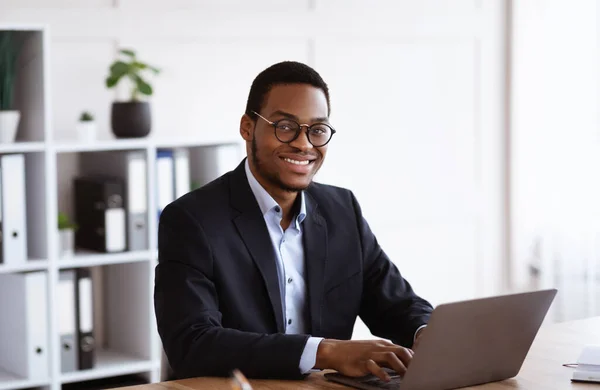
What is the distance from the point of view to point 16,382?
3527 millimetres

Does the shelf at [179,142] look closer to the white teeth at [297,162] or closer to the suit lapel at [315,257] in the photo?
the suit lapel at [315,257]

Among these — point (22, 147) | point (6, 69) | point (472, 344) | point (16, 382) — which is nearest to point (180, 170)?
point (22, 147)

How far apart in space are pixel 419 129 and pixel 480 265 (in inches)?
30.4

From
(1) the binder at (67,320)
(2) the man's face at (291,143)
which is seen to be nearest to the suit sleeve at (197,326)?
(2) the man's face at (291,143)

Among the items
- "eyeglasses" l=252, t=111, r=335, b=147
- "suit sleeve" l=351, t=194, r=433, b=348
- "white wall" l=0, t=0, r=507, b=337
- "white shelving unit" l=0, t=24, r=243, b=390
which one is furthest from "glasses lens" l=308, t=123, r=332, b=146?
"white wall" l=0, t=0, r=507, b=337

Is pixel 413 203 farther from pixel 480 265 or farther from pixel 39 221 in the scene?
pixel 39 221

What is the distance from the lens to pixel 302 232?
2.39m

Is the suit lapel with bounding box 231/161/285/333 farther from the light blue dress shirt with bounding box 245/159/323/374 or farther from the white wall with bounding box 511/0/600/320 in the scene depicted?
the white wall with bounding box 511/0/600/320

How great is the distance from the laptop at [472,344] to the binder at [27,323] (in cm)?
185

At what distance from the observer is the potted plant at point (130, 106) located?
12.4 ft

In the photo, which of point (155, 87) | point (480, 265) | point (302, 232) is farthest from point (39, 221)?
point (480, 265)

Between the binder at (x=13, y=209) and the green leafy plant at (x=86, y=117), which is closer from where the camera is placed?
the binder at (x=13, y=209)

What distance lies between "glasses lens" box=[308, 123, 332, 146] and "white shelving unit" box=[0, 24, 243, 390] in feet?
4.42

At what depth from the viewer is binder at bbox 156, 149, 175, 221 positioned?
382 cm
